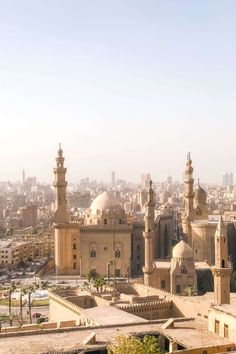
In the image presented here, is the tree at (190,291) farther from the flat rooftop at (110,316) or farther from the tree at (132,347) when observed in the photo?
the tree at (132,347)

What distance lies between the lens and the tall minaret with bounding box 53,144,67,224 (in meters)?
59.2

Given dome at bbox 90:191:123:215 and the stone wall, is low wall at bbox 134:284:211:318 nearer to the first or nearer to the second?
the stone wall

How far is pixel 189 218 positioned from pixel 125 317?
27.3 meters

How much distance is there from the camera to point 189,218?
5716 cm

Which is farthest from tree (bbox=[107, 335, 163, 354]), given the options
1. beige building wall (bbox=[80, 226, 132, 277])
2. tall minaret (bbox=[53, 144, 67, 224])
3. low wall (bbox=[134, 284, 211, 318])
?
tall minaret (bbox=[53, 144, 67, 224])

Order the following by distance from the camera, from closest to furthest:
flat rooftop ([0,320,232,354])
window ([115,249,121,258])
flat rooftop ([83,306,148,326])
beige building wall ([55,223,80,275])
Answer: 1. flat rooftop ([0,320,232,354])
2. flat rooftop ([83,306,148,326])
3. window ([115,249,121,258])
4. beige building wall ([55,223,80,275])

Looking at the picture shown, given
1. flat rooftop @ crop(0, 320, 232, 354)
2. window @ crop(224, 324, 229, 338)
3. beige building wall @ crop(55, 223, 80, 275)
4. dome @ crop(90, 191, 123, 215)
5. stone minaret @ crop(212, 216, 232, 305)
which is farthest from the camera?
dome @ crop(90, 191, 123, 215)

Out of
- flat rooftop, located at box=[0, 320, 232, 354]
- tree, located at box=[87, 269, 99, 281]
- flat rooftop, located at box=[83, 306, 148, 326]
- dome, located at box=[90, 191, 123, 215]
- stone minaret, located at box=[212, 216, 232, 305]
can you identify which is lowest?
flat rooftop, located at box=[0, 320, 232, 354]

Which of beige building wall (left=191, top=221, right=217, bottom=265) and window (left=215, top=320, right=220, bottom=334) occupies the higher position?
beige building wall (left=191, top=221, right=217, bottom=265)

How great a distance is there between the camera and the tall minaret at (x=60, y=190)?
59156mm

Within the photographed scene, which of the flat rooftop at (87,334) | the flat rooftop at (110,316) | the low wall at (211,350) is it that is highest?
the flat rooftop at (110,316)

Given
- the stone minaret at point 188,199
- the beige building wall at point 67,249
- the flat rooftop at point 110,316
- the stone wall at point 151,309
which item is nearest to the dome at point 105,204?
the beige building wall at point 67,249

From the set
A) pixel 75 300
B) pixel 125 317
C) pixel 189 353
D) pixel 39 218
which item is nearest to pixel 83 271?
pixel 75 300

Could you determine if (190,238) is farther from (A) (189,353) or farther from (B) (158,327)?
(A) (189,353)
